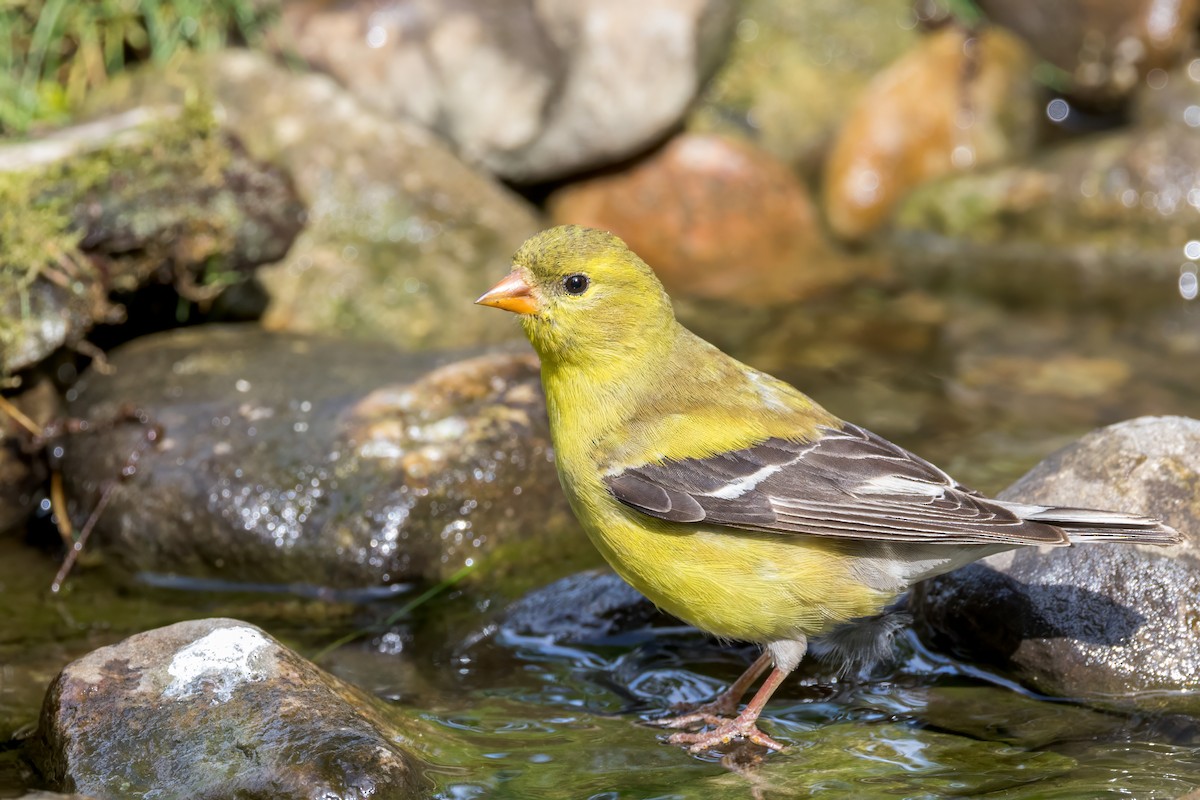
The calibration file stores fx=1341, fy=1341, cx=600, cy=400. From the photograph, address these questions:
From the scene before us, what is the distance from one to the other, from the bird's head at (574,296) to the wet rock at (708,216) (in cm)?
465

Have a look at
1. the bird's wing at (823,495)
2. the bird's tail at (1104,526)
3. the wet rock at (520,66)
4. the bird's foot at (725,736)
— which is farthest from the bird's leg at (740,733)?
the wet rock at (520,66)

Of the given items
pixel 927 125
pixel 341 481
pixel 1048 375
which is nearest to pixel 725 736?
pixel 341 481

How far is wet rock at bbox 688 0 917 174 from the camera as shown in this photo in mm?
10484

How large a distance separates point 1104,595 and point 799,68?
6.83 metres

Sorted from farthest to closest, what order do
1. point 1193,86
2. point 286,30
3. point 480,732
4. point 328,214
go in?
1. point 1193,86
2. point 286,30
3. point 328,214
4. point 480,732

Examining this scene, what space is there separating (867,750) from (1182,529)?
57.1 inches

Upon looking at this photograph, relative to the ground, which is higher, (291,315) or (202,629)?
(291,315)

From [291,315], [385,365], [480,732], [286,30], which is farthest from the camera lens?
[286,30]

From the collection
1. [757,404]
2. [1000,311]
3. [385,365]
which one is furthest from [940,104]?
[757,404]

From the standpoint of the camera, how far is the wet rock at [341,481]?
5.88 m

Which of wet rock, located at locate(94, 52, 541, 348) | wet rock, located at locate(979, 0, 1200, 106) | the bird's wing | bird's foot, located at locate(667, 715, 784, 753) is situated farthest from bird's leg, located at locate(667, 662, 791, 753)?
wet rock, located at locate(979, 0, 1200, 106)

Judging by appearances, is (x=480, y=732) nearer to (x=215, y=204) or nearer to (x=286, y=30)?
(x=215, y=204)

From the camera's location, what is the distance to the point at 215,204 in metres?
→ 6.89

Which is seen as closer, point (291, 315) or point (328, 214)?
point (291, 315)
